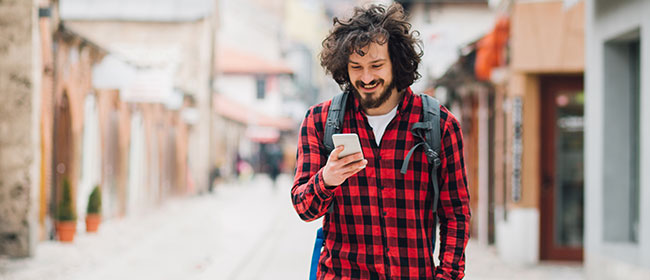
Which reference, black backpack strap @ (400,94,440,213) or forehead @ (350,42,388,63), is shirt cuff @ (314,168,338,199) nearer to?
black backpack strap @ (400,94,440,213)

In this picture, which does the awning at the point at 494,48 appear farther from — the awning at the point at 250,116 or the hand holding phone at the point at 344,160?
the awning at the point at 250,116

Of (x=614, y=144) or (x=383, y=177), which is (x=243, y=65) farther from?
(x=383, y=177)

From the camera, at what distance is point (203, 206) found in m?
22.5

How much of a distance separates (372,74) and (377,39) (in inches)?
4.9

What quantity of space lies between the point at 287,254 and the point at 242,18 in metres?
49.6

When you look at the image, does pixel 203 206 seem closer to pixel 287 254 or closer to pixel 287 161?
pixel 287 254

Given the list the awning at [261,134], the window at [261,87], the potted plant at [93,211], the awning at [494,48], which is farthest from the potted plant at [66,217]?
the window at [261,87]

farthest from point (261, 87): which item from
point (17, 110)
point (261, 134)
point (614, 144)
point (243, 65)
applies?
point (614, 144)

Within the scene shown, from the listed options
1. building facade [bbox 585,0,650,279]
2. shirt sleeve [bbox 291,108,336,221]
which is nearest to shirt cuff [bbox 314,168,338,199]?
shirt sleeve [bbox 291,108,336,221]

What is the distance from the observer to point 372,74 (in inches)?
110

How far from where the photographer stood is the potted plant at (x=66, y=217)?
40.2 ft

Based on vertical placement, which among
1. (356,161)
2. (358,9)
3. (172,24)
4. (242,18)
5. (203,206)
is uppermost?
(242,18)

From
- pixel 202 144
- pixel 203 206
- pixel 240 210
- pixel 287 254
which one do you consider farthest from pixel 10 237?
pixel 202 144

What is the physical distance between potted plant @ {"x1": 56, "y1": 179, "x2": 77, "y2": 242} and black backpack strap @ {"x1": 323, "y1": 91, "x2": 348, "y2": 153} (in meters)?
10.2
